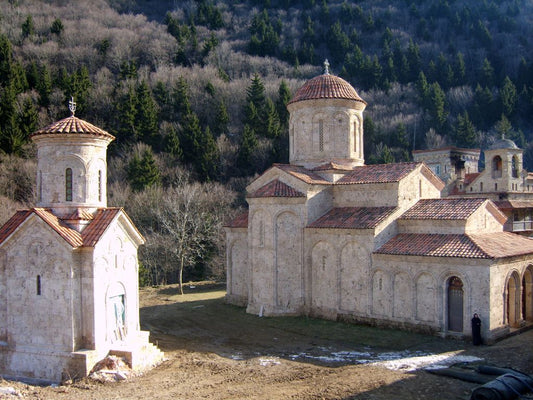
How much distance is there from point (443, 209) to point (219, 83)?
38.2m

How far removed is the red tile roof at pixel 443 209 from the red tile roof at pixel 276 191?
15.1 feet

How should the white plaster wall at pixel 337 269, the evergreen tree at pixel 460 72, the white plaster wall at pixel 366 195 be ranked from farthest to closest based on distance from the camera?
1. the evergreen tree at pixel 460 72
2. the white plaster wall at pixel 366 195
3. the white plaster wall at pixel 337 269

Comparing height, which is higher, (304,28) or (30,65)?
(304,28)

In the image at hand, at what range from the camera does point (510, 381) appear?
35.4 ft

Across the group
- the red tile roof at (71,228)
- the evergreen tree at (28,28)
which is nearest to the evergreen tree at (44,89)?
the evergreen tree at (28,28)

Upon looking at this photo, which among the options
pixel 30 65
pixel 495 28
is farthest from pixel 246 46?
pixel 495 28

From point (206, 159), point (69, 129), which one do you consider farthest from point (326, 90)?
point (206, 159)

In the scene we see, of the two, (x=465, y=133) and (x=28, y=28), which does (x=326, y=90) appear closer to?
(x=465, y=133)

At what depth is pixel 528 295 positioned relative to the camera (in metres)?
18.1

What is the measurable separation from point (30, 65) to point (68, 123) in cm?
3757

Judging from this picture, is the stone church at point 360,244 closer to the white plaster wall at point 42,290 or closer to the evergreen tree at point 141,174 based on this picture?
the white plaster wall at point 42,290

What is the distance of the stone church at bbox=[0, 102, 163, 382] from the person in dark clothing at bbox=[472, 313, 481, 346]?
33.0 feet

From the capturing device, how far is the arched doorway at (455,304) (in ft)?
53.2

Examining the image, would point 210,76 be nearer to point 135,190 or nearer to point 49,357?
point 135,190
